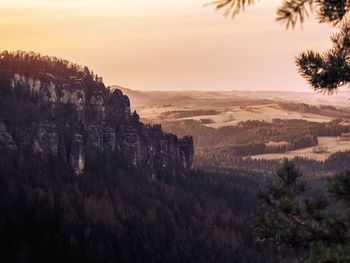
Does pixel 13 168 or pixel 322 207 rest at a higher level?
pixel 322 207

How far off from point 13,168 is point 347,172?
178 meters

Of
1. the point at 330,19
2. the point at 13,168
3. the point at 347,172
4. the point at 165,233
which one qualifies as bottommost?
the point at 165,233

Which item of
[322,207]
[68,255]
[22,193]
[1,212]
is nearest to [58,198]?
[22,193]

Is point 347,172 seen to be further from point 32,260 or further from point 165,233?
point 165,233

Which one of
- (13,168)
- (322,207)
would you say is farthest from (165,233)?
(322,207)

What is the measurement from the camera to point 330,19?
19062mm

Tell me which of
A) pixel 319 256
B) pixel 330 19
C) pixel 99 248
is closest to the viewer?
pixel 330 19

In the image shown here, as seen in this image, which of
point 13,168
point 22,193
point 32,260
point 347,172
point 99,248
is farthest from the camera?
point 13,168

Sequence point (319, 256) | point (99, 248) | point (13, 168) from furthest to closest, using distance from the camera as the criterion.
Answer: point (13, 168) → point (99, 248) → point (319, 256)

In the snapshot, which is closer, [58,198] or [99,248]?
[99,248]

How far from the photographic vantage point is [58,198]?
190250mm

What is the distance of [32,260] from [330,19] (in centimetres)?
12433

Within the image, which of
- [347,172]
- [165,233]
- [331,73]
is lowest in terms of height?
[165,233]

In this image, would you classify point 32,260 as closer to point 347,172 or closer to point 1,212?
point 1,212
